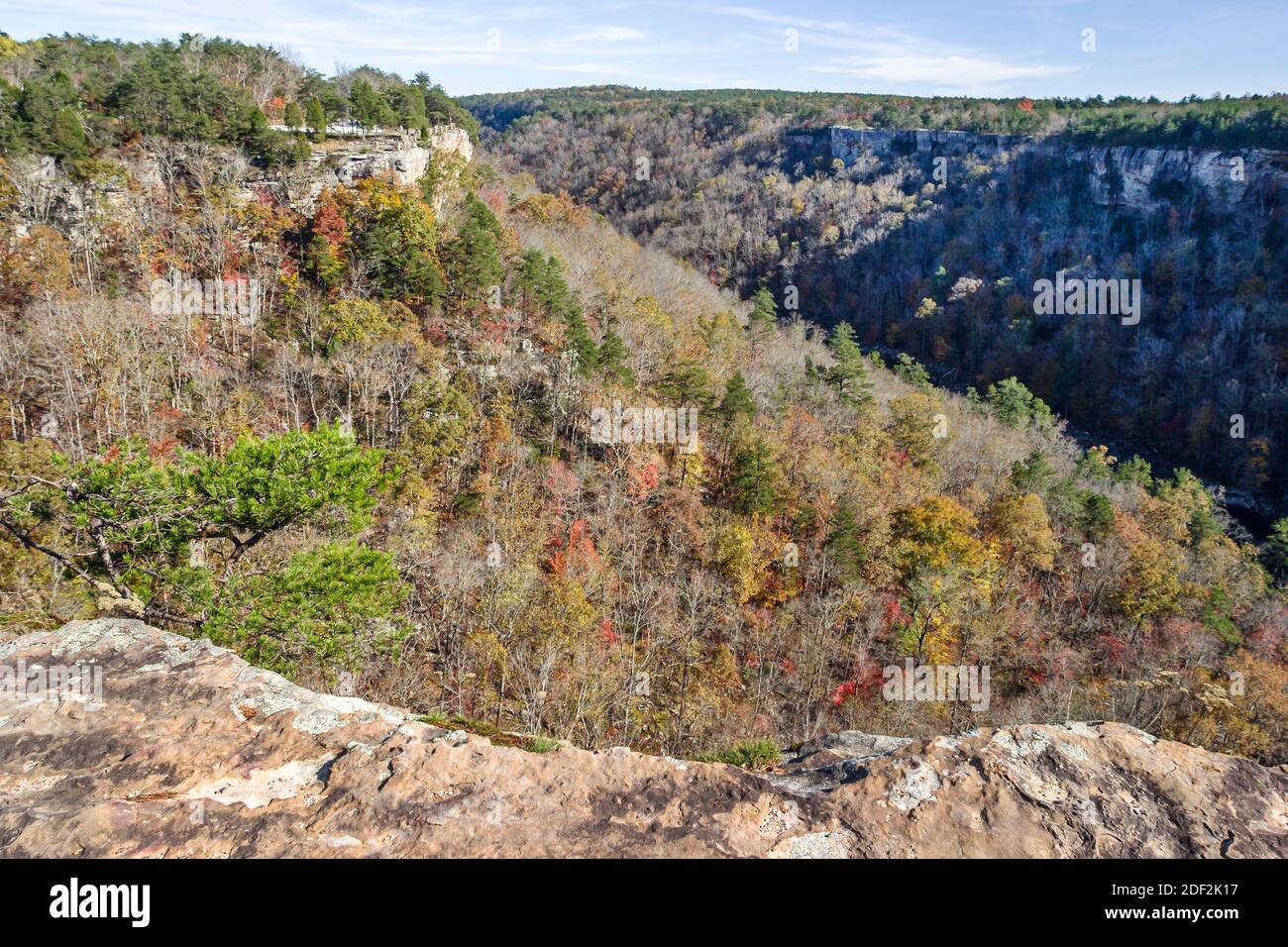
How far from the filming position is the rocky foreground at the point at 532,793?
3.49 m

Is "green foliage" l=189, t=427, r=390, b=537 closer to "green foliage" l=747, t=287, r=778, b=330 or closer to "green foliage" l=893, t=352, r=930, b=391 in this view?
"green foliage" l=747, t=287, r=778, b=330

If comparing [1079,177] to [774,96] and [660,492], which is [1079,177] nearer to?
[774,96]

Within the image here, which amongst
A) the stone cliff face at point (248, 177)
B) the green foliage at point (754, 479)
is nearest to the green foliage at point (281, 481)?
the green foliage at point (754, 479)

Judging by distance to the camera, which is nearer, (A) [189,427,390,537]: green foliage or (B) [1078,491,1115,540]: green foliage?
(A) [189,427,390,537]: green foliage

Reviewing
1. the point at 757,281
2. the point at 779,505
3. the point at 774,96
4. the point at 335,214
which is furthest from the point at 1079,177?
the point at 335,214

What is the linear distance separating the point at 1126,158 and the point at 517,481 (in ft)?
319

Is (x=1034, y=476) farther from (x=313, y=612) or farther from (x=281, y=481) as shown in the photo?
(x=281, y=481)

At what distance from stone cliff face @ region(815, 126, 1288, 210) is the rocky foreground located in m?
102

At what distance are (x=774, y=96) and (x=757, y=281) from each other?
7480 centimetres

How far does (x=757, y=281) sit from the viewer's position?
96812 millimetres

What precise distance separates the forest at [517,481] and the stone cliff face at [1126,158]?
2270 inches

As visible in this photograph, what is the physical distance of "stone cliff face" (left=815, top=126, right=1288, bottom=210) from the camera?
→ 76688 mm

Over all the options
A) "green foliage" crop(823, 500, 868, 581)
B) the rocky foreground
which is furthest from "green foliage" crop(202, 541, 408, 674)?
"green foliage" crop(823, 500, 868, 581)

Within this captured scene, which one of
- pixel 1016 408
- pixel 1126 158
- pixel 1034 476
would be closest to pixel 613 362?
pixel 1034 476
